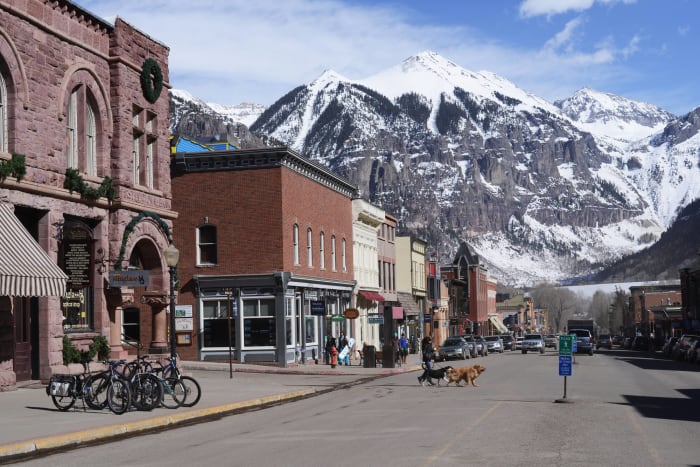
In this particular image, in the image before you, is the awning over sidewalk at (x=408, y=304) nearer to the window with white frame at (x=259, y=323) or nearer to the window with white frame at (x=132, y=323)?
the window with white frame at (x=259, y=323)

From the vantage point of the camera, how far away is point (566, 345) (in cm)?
2730

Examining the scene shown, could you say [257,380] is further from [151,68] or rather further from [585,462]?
[585,462]

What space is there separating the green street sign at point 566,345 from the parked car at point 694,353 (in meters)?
33.1

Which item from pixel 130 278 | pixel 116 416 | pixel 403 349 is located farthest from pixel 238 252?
pixel 116 416

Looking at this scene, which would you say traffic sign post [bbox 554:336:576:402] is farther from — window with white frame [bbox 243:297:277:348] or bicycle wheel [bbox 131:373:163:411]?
window with white frame [bbox 243:297:277:348]

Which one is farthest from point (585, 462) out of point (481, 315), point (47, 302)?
point (481, 315)

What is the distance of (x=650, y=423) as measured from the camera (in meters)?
20.3

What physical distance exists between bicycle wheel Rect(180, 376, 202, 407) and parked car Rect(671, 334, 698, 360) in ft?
141

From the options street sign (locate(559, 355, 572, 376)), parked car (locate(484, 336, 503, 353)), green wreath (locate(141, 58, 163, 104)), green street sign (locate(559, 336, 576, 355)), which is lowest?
parked car (locate(484, 336, 503, 353))

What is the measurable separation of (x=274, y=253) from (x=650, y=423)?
94.6 feet

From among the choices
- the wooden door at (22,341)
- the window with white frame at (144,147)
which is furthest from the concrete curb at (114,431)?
the window with white frame at (144,147)

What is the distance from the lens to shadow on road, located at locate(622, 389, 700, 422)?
22125 millimetres

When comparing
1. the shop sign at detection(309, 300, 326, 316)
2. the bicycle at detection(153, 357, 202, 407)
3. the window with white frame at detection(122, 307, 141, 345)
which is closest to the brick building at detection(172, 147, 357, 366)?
the shop sign at detection(309, 300, 326, 316)

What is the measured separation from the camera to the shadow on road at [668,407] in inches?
871
